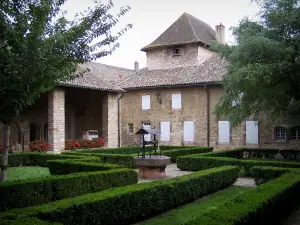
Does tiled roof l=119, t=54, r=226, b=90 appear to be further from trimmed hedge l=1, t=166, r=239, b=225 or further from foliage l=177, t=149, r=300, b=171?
trimmed hedge l=1, t=166, r=239, b=225

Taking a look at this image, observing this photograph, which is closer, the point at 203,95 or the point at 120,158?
the point at 120,158

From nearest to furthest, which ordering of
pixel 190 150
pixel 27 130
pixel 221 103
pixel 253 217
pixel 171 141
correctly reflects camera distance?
pixel 253 217
pixel 221 103
pixel 190 150
pixel 27 130
pixel 171 141

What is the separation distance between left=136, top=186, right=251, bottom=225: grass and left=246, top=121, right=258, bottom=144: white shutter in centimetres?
1288

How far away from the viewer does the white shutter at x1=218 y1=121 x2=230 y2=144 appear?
75.5 feet

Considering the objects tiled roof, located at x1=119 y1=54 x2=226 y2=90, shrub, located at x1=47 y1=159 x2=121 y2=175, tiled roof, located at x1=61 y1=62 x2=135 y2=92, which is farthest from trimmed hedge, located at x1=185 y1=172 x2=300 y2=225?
tiled roof, located at x1=119 y1=54 x2=226 y2=90

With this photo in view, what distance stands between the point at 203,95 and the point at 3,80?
59.4ft

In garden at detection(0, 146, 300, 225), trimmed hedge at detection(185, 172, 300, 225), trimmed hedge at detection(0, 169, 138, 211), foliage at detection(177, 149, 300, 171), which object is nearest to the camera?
trimmed hedge at detection(185, 172, 300, 225)

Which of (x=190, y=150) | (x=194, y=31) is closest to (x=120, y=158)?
(x=190, y=150)

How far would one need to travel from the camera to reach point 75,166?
38.4 feet

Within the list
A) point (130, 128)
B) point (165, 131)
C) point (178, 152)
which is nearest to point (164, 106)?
point (165, 131)

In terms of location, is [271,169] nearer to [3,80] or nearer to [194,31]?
[3,80]

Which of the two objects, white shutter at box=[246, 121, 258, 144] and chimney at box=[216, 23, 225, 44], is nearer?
white shutter at box=[246, 121, 258, 144]

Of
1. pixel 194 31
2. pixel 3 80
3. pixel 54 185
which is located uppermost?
pixel 194 31

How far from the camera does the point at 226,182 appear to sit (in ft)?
34.6
